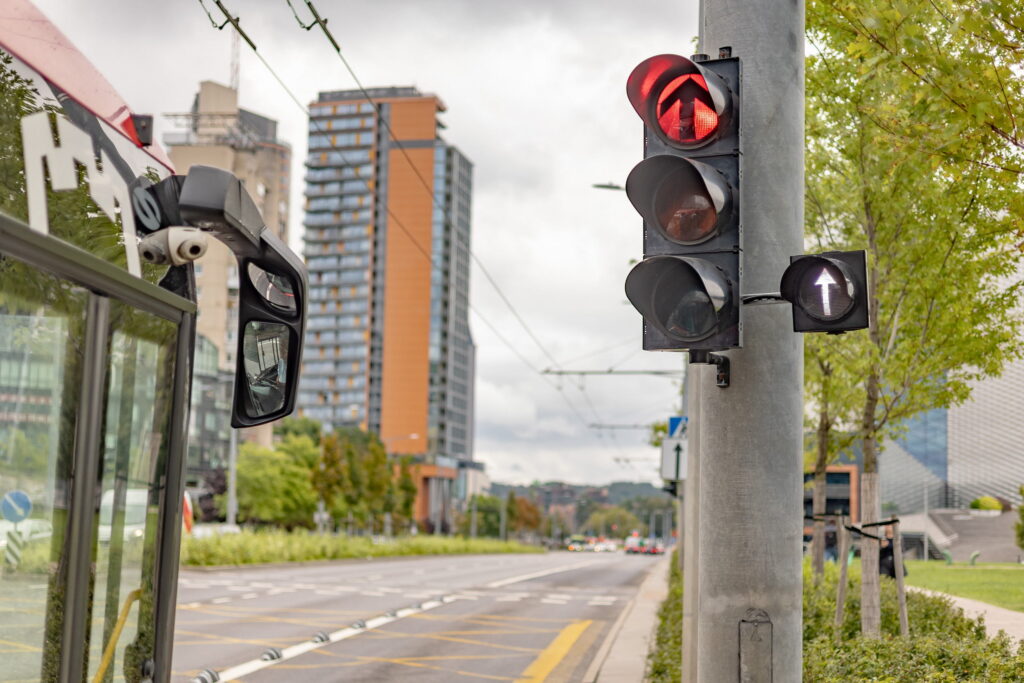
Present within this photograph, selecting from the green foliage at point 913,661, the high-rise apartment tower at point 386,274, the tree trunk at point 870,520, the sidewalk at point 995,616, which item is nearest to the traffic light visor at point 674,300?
the green foliage at point 913,661

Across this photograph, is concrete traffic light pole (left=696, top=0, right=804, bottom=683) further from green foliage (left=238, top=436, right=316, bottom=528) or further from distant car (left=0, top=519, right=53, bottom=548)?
green foliage (left=238, top=436, right=316, bottom=528)

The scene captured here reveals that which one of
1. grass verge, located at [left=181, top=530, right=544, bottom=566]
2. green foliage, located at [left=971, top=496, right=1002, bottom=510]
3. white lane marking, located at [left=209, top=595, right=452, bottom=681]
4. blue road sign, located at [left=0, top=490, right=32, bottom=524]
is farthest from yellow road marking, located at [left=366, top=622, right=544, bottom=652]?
grass verge, located at [left=181, top=530, right=544, bottom=566]

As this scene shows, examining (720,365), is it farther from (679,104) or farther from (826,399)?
(826,399)

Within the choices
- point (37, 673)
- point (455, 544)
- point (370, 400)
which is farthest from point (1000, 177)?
point (370, 400)

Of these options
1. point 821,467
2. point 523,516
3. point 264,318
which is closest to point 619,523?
point 523,516

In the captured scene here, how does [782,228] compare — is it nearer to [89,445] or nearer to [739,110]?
[739,110]

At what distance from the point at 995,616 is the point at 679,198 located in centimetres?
878

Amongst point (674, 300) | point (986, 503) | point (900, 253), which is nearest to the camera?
point (674, 300)

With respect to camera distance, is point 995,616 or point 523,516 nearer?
point 995,616

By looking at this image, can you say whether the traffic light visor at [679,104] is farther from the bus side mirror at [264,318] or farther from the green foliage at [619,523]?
the green foliage at [619,523]

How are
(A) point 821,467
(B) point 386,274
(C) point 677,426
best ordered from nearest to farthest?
(A) point 821,467 → (C) point 677,426 → (B) point 386,274

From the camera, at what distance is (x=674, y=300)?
4.05 meters

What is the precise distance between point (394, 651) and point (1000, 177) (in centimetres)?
973

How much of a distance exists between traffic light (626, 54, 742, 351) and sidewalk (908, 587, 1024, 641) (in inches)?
257
